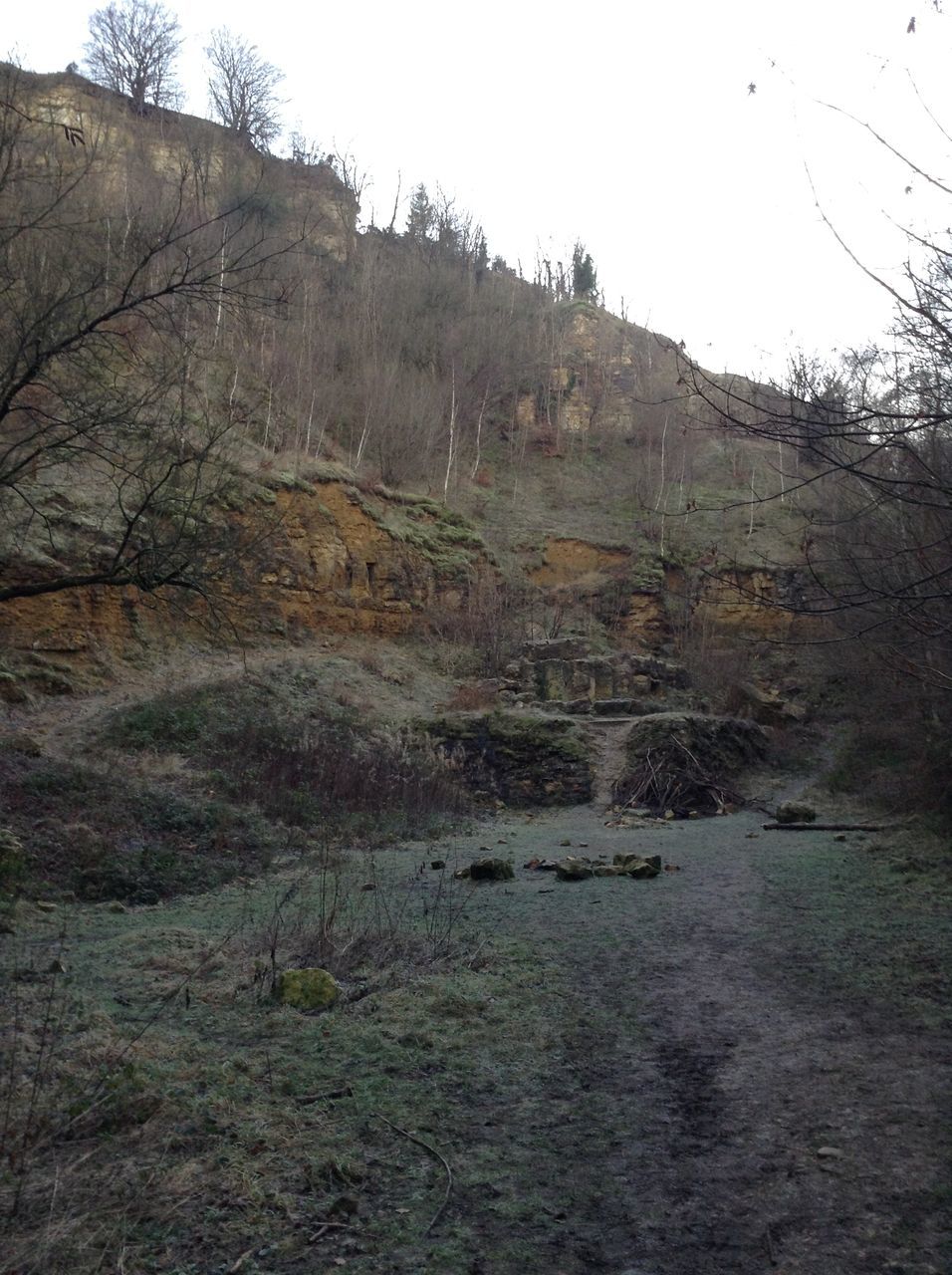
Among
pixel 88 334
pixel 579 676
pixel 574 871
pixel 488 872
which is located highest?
pixel 88 334

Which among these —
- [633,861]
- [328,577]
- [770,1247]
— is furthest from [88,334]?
[328,577]

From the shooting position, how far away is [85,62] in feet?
142

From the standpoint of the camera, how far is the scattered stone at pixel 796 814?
49.1ft

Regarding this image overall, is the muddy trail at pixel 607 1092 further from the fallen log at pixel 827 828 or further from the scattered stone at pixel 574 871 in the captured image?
the fallen log at pixel 827 828

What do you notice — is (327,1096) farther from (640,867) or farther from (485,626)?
(485,626)

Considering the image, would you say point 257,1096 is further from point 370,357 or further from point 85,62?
point 85,62

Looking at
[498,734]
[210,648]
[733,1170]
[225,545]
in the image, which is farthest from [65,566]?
[733,1170]

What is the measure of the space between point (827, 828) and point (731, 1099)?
10.4m

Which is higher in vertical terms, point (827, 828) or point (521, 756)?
point (521, 756)

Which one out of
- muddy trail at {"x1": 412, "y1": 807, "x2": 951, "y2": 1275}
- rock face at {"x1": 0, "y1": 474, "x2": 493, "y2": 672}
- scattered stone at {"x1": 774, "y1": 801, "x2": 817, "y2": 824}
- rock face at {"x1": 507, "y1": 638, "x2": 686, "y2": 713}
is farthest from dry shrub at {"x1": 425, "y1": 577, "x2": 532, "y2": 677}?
muddy trail at {"x1": 412, "y1": 807, "x2": 951, "y2": 1275}

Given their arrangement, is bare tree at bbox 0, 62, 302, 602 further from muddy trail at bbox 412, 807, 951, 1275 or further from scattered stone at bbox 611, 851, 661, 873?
scattered stone at bbox 611, 851, 661, 873

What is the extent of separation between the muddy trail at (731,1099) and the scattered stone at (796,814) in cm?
716

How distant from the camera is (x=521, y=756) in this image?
1917cm

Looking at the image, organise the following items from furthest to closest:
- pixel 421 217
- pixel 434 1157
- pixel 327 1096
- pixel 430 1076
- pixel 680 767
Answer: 1. pixel 421 217
2. pixel 680 767
3. pixel 430 1076
4. pixel 327 1096
5. pixel 434 1157
